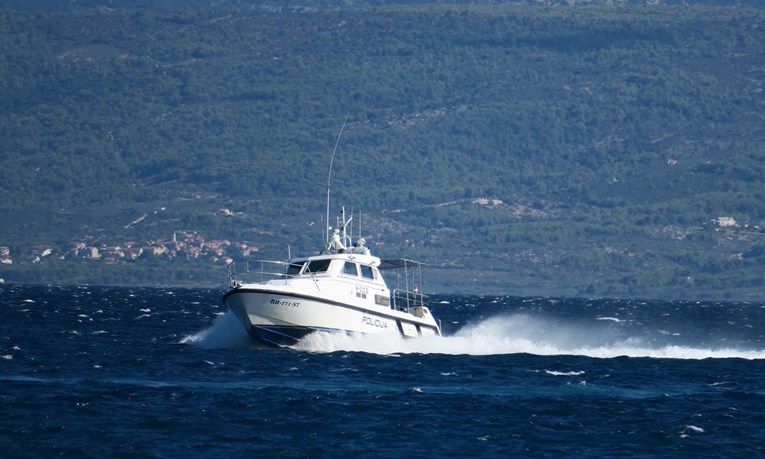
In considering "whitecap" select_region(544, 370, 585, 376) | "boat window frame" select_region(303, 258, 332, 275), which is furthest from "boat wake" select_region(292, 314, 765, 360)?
"whitecap" select_region(544, 370, 585, 376)

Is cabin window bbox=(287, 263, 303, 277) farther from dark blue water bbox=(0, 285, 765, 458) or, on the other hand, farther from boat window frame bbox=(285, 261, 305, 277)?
dark blue water bbox=(0, 285, 765, 458)

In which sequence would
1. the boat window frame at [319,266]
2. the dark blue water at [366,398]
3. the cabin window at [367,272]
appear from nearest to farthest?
the dark blue water at [366,398] < the boat window frame at [319,266] < the cabin window at [367,272]

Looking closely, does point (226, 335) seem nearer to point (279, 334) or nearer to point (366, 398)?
point (279, 334)

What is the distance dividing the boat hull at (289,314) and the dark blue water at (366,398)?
592mm

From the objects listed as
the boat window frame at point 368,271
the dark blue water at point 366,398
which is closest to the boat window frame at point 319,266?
the boat window frame at point 368,271

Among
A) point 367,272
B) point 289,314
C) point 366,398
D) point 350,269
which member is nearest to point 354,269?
point 350,269

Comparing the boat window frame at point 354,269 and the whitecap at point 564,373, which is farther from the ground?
the boat window frame at point 354,269

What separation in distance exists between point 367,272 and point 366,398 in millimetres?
14845

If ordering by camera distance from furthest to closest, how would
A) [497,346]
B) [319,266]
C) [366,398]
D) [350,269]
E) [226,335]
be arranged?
[497,346] < [226,335] < [350,269] < [319,266] < [366,398]

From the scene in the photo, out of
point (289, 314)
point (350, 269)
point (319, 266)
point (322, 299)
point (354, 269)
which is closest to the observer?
point (289, 314)

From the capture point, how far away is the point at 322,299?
198ft

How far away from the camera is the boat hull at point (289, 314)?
60031 millimetres

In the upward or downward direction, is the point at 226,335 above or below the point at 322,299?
below

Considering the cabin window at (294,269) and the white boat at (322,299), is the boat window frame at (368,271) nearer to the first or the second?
the white boat at (322,299)
